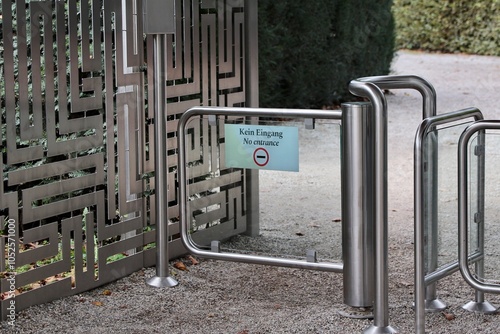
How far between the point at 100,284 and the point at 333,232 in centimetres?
119

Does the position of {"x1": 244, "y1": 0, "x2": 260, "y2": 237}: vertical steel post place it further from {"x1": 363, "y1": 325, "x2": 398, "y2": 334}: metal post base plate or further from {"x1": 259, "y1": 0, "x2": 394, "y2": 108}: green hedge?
{"x1": 259, "y1": 0, "x2": 394, "y2": 108}: green hedge

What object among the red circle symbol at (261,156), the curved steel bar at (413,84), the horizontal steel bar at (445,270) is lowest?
the horizontal steel bar at (445,270)

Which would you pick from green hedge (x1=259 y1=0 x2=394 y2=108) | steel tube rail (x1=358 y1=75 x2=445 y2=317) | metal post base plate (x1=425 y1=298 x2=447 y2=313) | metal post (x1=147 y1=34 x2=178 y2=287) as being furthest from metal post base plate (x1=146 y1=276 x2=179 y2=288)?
green hedge (x1=259 y1=0 x2=394 y2=108)

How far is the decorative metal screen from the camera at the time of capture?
4309 millimetres

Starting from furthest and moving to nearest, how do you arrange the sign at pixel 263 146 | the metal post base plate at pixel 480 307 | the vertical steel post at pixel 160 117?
1. the vertical steel post at pixel 160 117
2. the sign at pixel 263 146
3. the metal post base plate at pixel 480 307

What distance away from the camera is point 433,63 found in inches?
675

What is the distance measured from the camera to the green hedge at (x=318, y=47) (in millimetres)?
10141

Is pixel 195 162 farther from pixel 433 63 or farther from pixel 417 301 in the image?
pixel 433 63

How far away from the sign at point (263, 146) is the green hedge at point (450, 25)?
13736mm

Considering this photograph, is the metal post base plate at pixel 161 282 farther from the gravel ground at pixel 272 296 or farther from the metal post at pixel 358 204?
the metal post at pixel 358 204

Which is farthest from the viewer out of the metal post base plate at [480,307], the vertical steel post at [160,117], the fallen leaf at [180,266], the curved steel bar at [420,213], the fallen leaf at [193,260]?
the fallen leaf at [193,260]

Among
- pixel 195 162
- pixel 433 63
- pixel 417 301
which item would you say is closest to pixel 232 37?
pixel 195 162

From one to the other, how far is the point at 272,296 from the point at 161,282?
0.58 metres

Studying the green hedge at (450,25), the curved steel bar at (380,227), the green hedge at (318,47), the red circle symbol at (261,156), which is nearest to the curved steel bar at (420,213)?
the curved steel bar at (380,227)
